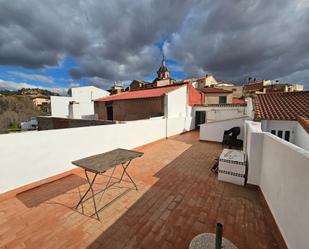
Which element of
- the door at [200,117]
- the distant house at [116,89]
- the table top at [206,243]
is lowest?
the table top at [206,243]

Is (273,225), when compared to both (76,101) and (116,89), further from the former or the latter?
(116,89)

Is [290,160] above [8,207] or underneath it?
above

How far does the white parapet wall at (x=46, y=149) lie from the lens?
3.57 metres

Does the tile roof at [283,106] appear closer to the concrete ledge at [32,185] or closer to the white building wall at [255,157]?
the white building wall at [255,157]

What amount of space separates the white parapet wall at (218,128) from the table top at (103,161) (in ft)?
24.2

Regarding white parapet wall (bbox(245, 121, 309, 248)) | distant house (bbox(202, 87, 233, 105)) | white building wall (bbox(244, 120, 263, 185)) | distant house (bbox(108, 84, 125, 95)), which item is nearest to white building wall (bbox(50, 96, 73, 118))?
distant house (bbox(108, 84, 125, 95))

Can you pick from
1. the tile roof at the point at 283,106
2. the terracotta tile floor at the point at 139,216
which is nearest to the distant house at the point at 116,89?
the tile roof at the point at 283,106

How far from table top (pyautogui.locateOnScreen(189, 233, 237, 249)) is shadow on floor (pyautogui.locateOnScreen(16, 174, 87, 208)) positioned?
335 centimetres

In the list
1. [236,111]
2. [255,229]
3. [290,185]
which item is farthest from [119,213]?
[236,111]

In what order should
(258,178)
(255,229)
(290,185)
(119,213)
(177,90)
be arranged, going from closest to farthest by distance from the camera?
(290,185) → (255,229) → (119,213) → (258,178) → (177,90)

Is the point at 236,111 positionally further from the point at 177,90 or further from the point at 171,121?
the point at 171,121

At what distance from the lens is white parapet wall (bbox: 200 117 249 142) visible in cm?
906

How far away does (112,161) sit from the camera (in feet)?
10.3

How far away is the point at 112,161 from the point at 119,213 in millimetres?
1055
